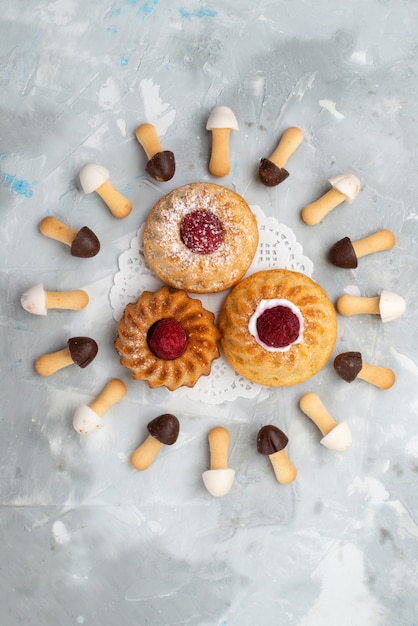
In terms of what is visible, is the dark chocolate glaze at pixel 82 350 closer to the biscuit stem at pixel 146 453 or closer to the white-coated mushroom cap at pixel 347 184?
the biscuit stem at pixel 146 453

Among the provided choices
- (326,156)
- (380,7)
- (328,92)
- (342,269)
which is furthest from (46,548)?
(380,7)

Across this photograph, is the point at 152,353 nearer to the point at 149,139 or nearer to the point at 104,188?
the point at 104,188

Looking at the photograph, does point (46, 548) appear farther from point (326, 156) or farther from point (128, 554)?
point (326, 156)

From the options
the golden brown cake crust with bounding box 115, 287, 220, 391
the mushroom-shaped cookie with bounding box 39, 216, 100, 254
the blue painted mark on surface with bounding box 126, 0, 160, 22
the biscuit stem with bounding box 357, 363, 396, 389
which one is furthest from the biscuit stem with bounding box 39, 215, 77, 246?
the biscuit stem with bounding box 357, 363, 396, 389

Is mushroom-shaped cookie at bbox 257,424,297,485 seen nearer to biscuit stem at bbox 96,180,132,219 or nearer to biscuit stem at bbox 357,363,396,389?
biscuit stem at bbox 357,363,396,389

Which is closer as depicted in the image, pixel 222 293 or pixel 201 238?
pixel 201 238

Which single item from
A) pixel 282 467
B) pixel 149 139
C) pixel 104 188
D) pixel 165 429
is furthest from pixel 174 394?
pixel 149 139
